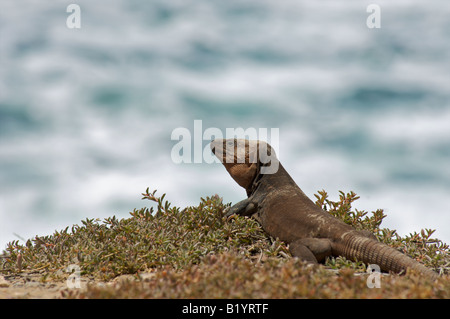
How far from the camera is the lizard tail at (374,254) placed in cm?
652

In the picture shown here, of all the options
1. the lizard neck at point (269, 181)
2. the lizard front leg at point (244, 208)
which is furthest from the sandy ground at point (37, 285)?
the lizard neck at point (269, 181)

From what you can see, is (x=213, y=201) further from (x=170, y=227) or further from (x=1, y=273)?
(x=1, y=273)

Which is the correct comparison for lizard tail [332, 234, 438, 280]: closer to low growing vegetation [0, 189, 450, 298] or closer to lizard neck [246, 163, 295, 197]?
low growing vegetation [0, 189, 450, 298]

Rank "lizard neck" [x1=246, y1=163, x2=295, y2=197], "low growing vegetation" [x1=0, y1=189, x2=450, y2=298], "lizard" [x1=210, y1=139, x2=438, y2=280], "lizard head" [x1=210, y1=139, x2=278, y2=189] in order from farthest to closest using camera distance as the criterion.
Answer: "lizard head" [x1=210, y1=139, x2=278, y2=189] → "lizard neck" [x1=246, y1=163, x2=295, y2=197] → "lizard" [x1=210, y1=139, x2=438, y2=280] → "low growing vegetation" [x1=0, y1=189, x2=450, y2=298]

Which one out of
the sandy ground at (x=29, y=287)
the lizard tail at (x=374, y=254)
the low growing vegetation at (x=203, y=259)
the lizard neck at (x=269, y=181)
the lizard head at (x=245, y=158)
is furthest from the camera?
the lizard head at (x=245, y=158)

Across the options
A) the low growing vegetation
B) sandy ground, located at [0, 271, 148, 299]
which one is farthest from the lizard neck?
sandy ground, located at [0, 271, 148, 299]

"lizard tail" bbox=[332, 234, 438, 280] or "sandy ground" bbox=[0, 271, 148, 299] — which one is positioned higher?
"lizard tail" bbox=[332, 234, 438, 280]

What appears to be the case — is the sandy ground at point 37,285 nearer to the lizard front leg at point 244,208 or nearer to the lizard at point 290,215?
the lizard at point 290,215

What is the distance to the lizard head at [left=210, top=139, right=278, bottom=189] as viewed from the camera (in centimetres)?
925

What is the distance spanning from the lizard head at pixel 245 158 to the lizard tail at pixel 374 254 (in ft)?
7.90

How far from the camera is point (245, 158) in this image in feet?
30.6

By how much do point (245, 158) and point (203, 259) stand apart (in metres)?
3.80
